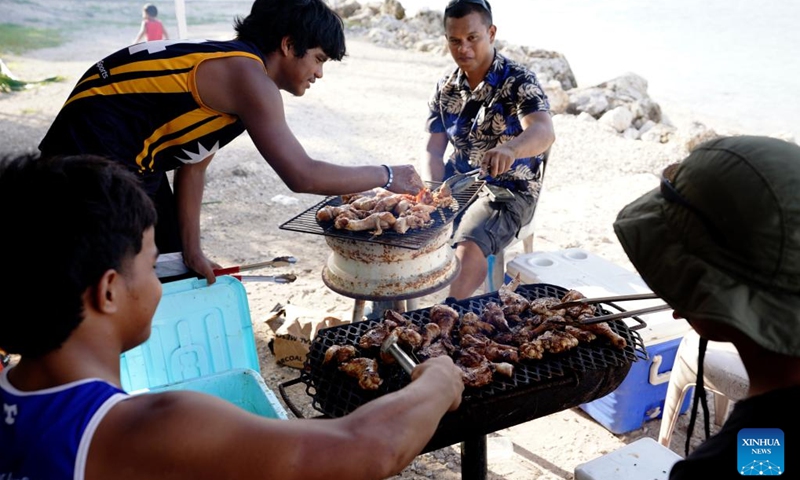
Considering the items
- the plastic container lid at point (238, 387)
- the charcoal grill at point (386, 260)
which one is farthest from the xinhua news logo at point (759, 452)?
the charcoal grill at point (386, 260)

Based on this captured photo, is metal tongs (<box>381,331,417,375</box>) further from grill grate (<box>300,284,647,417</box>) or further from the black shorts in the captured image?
the black shorts

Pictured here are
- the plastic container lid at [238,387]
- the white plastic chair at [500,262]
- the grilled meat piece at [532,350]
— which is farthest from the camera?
the white plastic chair at [500,262]

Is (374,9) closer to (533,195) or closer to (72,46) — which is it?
(72,46)

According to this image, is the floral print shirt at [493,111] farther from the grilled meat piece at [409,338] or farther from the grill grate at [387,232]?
the grilled meat piece at [409,338]

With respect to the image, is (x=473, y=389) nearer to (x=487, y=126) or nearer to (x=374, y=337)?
(x=374, y=337)

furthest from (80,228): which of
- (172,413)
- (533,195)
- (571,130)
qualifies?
(571,130)

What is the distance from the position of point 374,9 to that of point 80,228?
23.6 m

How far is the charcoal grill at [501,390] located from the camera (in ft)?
8.21

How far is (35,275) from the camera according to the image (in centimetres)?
153

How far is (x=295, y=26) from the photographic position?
3.44 m

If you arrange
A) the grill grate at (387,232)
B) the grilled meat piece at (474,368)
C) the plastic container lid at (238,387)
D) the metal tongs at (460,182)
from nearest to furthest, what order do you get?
1. the grilled meat piece at (474,368)
2. the plastic container lid at (238,387)
3. the grill grate at (387,232)
4. the metal tongs at (460,182)

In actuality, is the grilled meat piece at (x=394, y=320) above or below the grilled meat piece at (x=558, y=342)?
below

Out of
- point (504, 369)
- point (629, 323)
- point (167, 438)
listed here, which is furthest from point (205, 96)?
point (629, 323)

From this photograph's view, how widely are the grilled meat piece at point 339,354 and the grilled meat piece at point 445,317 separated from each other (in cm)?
49
